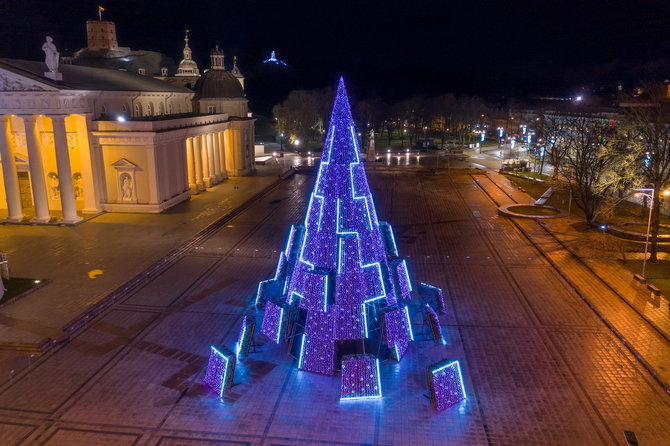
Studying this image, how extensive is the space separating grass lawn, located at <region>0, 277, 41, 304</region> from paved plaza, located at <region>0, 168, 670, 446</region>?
4070mm

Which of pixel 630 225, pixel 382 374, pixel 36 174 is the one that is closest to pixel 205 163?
pixel 36 174

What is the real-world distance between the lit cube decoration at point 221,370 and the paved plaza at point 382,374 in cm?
27

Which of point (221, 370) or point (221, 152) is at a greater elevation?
point (221, 152)

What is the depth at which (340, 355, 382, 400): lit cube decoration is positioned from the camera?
37.9 feet

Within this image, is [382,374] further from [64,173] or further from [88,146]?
[88,146]

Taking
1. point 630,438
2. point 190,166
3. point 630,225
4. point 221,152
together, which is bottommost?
point 630,438

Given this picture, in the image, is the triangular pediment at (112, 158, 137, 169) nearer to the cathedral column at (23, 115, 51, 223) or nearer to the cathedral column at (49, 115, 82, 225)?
the cathedral column at (49, 115, 82, 225)

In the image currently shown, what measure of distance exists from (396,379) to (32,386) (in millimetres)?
9145

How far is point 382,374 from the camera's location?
12.7 m

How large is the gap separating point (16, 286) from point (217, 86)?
30.8 m

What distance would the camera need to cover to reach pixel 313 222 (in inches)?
504

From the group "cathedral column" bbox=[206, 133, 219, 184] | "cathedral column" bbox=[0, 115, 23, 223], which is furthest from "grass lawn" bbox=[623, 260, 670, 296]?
"cathedral column" bbox=[0, 115, 23, 223]

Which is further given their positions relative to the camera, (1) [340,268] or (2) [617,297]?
(2) [617,297]

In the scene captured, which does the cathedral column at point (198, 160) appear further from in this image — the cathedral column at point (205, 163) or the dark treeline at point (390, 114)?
the dark treeline at point (390, 114)
